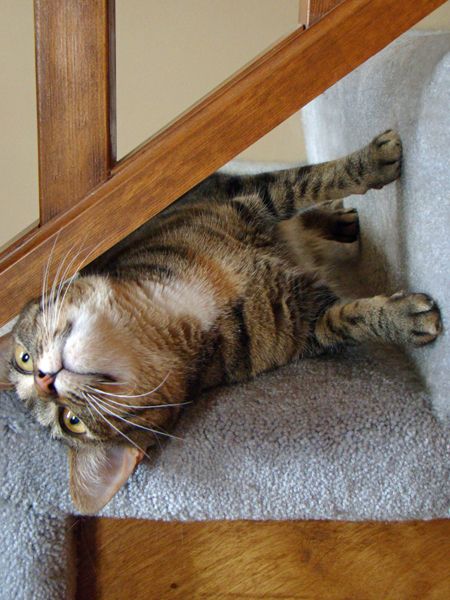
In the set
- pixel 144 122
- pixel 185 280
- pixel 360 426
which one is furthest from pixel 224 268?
pixel 144 122

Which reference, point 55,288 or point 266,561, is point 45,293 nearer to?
point 55,288

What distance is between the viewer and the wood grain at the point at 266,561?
3.22 ft

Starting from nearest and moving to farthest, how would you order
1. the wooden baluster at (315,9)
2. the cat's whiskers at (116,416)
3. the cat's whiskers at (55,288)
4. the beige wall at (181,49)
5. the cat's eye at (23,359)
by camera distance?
the wooden baluster at (315,9) < the cat's whiskers at (55,288) < the cat's whiskers at (116,416) < the cat's eye at (23,359) < the beige wall at (181,49)

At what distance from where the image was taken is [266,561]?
991 millimetres

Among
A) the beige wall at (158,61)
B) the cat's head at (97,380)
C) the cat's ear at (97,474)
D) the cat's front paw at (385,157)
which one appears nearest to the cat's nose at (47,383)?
the cat's head at (97,380)

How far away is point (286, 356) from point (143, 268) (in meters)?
0.32

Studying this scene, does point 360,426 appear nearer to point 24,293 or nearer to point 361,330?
point 361,330

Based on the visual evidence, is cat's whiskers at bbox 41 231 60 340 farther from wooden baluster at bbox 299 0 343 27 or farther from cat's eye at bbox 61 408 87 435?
wooden baluster at bbox 299 0 343 27

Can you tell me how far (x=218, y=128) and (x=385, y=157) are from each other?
37 cm

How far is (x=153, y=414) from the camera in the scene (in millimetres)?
1058

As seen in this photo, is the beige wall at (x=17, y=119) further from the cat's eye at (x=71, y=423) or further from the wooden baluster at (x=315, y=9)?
the wooden baluster at (x=315, y=9)

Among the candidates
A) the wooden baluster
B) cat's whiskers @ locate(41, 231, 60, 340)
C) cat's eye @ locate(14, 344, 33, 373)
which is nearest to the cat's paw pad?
the wooden baluster

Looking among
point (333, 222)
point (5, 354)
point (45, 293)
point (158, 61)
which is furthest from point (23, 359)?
point (158, 61)

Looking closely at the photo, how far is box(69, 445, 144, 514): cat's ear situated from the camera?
3.09ft
